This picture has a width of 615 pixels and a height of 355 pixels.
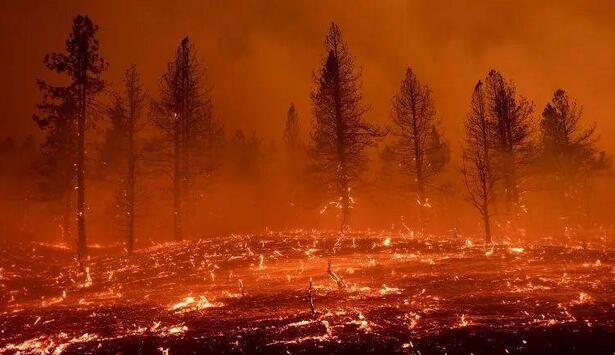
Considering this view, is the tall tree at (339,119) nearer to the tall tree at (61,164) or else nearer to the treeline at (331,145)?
the treeline at (331,145)

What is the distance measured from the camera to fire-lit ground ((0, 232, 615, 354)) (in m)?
5.44

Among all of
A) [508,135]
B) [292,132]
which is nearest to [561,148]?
[508,135]

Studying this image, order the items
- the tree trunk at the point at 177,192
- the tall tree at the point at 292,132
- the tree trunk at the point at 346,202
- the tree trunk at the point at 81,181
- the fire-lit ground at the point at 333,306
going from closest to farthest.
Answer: the fire-lit ground at the point at 333,306 < the tree trunk at the point at 81,181 < the tree trunk at the point at 346,202 < the tree trunk at the point at 177,192 < the tall tree at the point at 292,132

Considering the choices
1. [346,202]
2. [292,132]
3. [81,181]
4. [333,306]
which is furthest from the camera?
A: [292,132]

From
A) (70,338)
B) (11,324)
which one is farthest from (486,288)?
(11,324)

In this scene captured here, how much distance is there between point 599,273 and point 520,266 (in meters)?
1.70

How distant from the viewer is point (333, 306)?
23.5ft

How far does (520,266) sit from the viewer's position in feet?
34.4

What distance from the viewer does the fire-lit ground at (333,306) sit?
5441 mm

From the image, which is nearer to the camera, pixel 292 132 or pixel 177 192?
pixel 177 192

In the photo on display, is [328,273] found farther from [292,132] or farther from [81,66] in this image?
[292,132]

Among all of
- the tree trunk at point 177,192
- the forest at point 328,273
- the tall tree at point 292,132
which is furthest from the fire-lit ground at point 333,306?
the tall tree at point 292,132

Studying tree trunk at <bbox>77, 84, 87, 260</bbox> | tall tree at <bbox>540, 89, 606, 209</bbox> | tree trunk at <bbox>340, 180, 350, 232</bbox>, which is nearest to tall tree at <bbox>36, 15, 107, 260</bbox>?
tree trunk at <bbox>77, 84, 87, 260</bbox>

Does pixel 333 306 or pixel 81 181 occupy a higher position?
pixel 81 181
